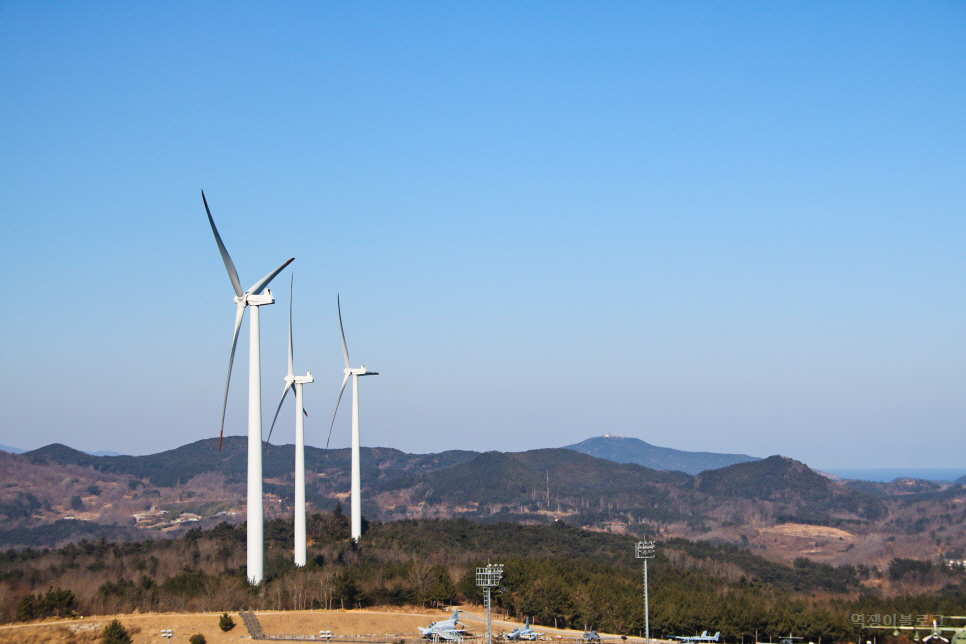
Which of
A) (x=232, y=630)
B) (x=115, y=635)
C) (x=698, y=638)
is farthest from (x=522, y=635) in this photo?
(x=115, y=635)

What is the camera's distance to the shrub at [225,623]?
315 ft

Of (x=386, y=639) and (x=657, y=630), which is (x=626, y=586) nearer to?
(x=657, y=630)

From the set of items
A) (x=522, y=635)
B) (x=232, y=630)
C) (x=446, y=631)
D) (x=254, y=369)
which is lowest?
(x=522, y=635)

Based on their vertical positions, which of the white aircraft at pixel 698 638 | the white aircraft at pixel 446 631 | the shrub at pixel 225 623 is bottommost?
the white aircraft at pixel 698 638

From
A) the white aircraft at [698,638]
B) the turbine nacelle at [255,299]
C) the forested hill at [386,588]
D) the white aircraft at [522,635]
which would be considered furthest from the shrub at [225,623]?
the white aircraft at [698,638]

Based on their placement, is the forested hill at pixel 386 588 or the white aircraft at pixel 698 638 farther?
the forested hill at pixel 386 588

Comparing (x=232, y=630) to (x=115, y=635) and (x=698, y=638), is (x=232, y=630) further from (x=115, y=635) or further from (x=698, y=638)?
(x=698, y=638)

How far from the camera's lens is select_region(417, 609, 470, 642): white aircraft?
9244cm

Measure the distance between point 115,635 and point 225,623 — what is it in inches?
418

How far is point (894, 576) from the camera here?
7771 inches

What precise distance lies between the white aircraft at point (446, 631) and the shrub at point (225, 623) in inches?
775

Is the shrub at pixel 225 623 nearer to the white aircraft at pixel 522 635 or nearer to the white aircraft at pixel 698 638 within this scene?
the white aircraft at pixel 522 635

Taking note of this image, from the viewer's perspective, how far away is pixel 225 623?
96500mm

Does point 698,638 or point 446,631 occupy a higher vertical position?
point 446,631
